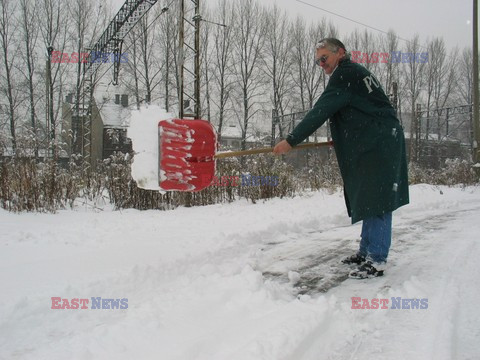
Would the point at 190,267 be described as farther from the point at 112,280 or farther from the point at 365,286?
the point at 365,286

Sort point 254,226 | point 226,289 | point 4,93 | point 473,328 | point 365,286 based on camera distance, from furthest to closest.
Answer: point 4,93 → point 254,226 → point 365,286 → point 226,289 → point 473,328

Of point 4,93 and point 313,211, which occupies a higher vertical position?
point 4,93

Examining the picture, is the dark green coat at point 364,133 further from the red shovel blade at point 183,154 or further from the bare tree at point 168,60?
the bare tree at point 168,60

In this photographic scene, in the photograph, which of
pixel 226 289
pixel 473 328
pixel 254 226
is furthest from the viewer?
pixel 254 226

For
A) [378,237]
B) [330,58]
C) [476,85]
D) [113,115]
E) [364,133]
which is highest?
[113,115]

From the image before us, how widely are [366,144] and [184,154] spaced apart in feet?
4.53

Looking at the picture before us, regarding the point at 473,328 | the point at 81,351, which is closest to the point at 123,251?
the point at 81,351

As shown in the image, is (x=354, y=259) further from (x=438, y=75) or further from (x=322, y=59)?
(x=438, y=75)

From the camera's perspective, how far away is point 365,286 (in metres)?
2.50

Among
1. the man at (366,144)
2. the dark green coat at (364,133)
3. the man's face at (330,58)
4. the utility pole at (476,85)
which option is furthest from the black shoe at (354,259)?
the utility pole at (476,85)

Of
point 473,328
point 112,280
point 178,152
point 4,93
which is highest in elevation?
point 4,93

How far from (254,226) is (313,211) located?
1.45 metres

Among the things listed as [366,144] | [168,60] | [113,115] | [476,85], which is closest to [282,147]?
[366,144]

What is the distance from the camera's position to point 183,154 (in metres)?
2.95
